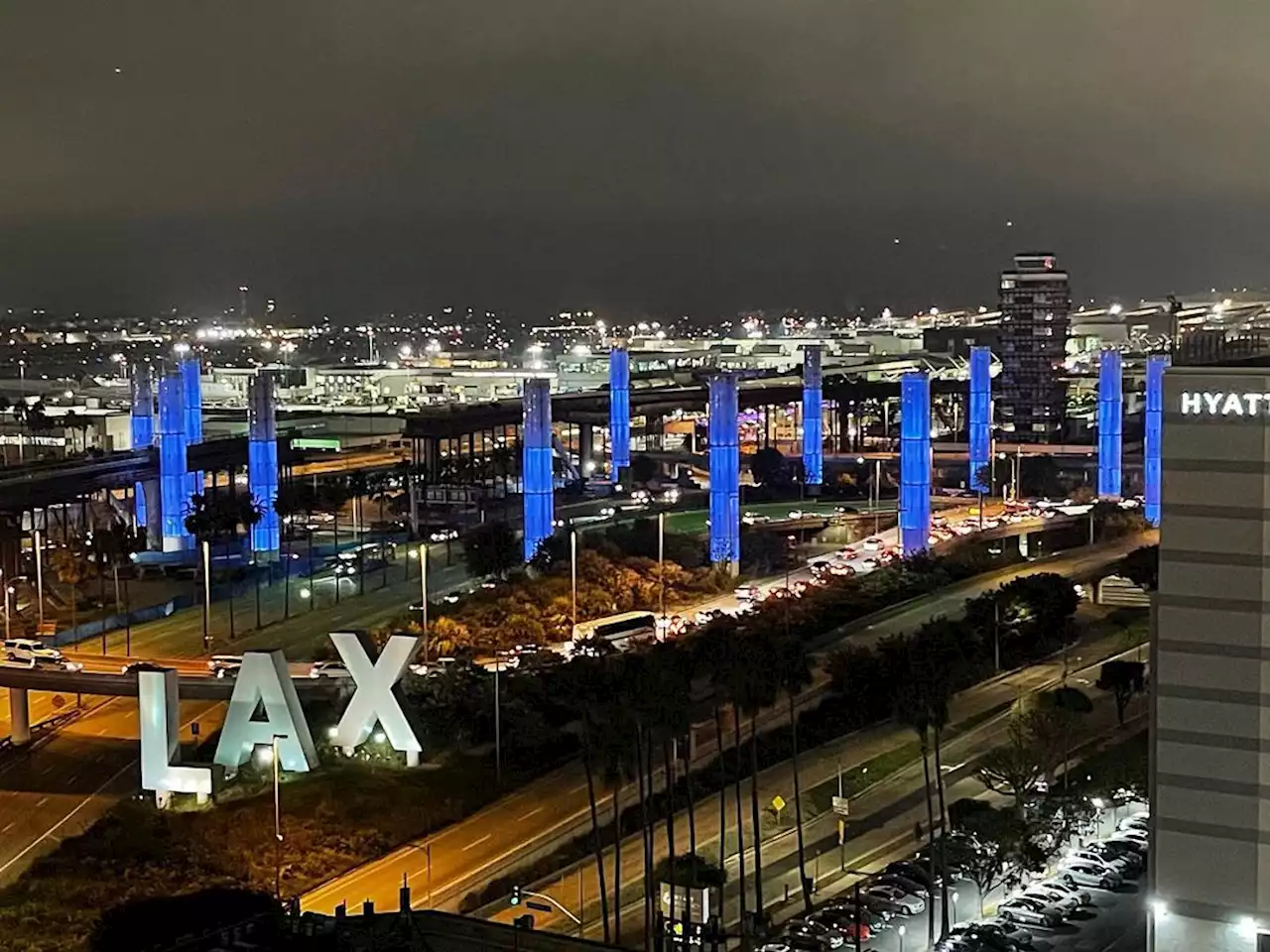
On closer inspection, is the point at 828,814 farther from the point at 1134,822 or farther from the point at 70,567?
the point at 70,567

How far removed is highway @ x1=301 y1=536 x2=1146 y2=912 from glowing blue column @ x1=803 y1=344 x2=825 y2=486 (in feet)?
114

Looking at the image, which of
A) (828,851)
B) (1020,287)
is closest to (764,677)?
(828,851)

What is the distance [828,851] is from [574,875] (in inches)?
132

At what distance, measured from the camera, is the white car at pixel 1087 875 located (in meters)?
18.9

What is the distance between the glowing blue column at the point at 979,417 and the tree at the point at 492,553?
25669 mm

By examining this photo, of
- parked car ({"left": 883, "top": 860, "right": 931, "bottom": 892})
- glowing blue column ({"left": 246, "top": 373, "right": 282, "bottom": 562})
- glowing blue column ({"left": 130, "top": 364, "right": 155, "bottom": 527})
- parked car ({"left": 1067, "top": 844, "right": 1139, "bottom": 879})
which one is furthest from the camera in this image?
glowing blue column ({"left": 130, "top": 364, "right": 155, "bottom": 527})

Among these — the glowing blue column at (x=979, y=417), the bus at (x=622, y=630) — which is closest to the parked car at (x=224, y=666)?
the bus at (x=622, y=630)

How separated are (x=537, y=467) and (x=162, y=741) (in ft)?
60.6

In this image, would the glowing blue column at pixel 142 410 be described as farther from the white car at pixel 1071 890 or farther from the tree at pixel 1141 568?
the white car at pixel 1071 890

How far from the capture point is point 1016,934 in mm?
17422

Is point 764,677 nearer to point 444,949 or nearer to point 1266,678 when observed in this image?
point 444,949

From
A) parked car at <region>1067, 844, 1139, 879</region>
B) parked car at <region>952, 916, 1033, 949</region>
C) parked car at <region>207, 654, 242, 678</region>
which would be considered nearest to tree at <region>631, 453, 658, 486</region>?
parked car at <region>207, 654, 242, 678</region>

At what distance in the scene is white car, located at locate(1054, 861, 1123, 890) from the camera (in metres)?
18.9

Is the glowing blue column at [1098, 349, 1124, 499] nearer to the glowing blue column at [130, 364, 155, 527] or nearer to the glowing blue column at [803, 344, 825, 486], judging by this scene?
the glowing blue column at [803, 344, 825, 486]
